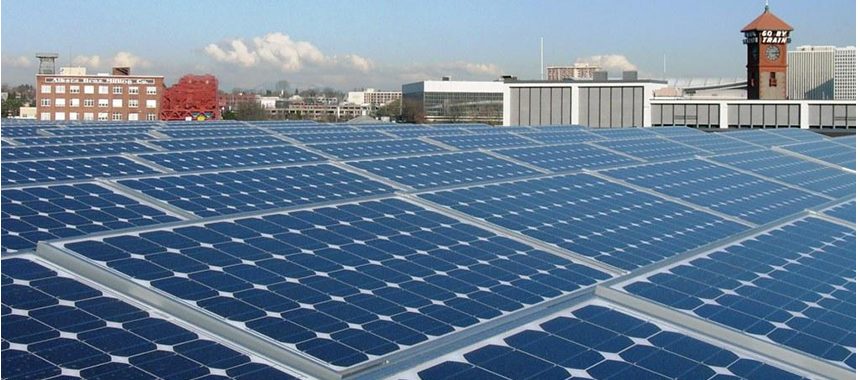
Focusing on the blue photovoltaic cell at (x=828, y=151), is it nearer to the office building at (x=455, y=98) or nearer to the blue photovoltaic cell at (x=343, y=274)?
the blue photovoltaic cell at (x=343, y=274)

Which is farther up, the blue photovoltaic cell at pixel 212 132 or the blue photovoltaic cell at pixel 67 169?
the blue photovoltaic cell at pixel 212 132

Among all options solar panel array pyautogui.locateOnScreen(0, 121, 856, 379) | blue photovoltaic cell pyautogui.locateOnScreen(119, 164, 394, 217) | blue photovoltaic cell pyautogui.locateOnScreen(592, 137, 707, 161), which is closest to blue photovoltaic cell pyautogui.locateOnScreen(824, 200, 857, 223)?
solar panel array pyautogui.locateOnScreen(0, 121, 856, 379)

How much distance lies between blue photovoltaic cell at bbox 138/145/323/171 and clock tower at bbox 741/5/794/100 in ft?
235

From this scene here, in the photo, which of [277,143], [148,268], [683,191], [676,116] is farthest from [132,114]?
[148,268]

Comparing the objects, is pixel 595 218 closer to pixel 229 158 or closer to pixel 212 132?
pixel 229 158

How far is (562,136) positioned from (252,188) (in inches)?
862

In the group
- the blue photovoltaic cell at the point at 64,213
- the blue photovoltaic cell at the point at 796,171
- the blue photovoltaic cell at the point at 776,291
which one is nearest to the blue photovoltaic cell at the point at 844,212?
the blue photovoltaic cell at the point at 796,171

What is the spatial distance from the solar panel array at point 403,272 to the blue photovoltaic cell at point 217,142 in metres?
2.49

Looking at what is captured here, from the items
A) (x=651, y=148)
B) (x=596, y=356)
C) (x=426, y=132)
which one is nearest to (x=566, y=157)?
(x=651, y=148)

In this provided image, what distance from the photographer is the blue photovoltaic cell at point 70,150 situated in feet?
74.5

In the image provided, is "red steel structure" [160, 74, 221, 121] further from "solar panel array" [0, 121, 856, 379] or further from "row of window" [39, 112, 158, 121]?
"solar panel array" [0, 121, 856, 379]

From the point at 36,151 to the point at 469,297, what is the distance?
15985mm

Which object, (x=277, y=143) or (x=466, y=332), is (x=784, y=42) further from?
(x=466, y=332)

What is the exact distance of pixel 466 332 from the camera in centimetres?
988
